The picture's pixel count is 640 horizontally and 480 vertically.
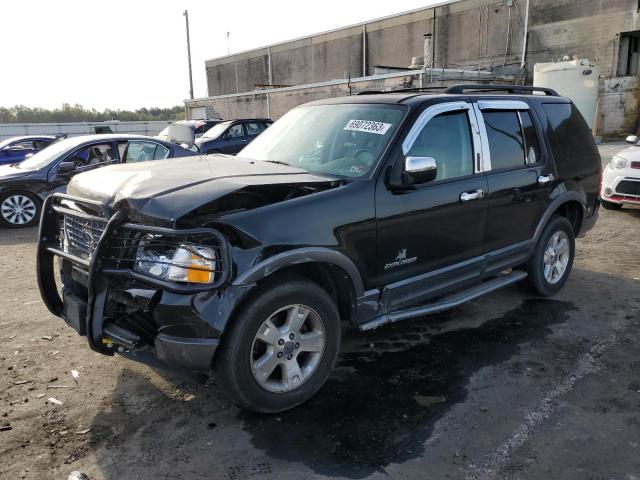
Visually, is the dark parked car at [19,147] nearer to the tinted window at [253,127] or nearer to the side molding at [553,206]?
the tinted window at [253,127]

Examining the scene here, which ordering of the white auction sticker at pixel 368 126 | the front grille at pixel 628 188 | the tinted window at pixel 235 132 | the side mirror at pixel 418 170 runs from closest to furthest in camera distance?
the side mirror at pixel 418 170 → the white auction sticker at pixel 368 126 → the front grille at pixel 628 188 → the tinted window at pixel 235 132

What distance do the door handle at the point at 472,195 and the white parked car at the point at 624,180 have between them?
544 cm

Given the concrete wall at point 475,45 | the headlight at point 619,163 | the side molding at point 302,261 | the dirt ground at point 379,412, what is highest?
the concrete wall at point 475,45

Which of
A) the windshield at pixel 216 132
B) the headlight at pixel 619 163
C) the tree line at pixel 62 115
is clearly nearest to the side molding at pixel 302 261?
the headlight at pixel 619 163

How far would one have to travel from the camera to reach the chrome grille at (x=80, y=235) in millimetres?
3166

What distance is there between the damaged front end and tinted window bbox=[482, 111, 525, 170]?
2681 millimetres

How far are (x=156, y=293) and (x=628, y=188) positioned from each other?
27.7 ft

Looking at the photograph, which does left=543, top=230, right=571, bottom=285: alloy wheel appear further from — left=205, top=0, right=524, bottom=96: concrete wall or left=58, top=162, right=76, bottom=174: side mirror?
left=205, top=0, right=524, bottom=96: concrete wall

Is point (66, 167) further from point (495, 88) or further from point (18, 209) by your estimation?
point (495, 88)

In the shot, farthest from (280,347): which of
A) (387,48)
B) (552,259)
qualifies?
(387,48)

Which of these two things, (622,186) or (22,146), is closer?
(622,186)

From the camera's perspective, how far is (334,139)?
13.1ft

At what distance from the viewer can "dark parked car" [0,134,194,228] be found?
29.1 ft

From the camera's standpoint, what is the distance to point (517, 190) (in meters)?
4.59
